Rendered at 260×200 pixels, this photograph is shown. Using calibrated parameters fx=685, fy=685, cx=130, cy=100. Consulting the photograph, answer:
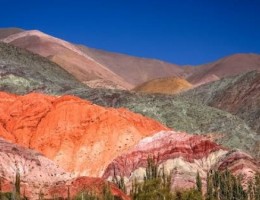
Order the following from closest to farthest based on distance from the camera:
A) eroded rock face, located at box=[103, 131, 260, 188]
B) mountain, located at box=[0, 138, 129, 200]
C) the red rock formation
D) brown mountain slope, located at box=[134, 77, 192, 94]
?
the red rock formation < mountain, located at box=[0, 138, 129, 200] < eroded rock face, located at box=[103, 131, 260, 188] < brown mountain slope, located at box=[134, 77, 192, 94]

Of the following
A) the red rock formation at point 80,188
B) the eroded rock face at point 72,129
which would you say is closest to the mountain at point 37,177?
the red rock formation at point 80,188

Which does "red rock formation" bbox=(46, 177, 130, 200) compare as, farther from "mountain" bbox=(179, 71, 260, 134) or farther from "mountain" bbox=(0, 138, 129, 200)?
"mountain" bbox=(179, 71, 260, 134)

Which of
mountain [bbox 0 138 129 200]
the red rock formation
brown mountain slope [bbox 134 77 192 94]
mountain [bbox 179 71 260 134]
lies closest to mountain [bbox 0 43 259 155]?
mountain [bbox 179 71 260 134]

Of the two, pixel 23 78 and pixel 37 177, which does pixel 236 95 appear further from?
pixel 37 177

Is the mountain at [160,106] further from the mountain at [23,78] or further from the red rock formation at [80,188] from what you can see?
the red rock formation at [80,188]

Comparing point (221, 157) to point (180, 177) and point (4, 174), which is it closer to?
point (180, 177)

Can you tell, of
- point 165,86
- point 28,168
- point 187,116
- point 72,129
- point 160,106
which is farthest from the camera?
point 165,86

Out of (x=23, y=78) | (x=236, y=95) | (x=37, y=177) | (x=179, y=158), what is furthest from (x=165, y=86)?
(x=37, y=177)
